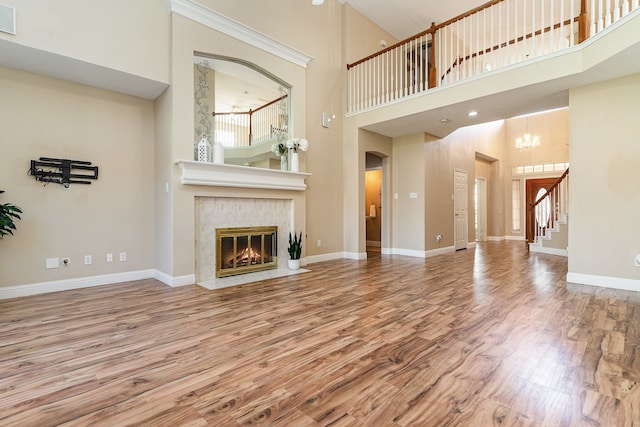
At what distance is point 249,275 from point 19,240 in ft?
9.01

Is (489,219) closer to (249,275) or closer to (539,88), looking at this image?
(539,88)

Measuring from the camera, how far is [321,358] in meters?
2.05

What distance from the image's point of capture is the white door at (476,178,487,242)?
10.6m

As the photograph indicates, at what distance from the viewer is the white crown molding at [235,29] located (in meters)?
4.02

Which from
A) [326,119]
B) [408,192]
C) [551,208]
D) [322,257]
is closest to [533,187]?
[551,208]

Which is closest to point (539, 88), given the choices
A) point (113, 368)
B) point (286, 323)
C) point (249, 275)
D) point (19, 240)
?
point (286, 323)

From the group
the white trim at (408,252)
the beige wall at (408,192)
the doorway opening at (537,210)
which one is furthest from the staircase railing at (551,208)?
the white trim at (408,252)

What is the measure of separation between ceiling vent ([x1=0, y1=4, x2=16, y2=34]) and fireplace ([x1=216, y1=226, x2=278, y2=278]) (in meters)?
2.99

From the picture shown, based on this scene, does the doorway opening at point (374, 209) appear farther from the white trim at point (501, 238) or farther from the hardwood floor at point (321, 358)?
the white trim at point (501, 238)

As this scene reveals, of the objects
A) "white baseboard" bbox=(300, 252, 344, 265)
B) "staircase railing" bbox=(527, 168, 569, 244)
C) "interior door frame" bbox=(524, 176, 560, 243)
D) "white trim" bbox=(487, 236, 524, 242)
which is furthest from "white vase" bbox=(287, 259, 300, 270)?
"interior door frame" bbox=(524, 176, 560, 243)

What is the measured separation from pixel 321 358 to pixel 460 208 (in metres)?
7.08

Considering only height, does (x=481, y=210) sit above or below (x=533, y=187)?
below

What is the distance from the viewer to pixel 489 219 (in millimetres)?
10703

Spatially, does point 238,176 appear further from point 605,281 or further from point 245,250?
point 605,281
